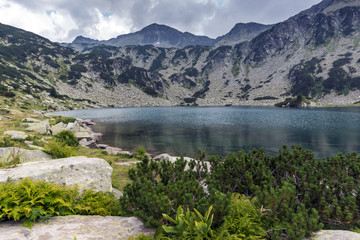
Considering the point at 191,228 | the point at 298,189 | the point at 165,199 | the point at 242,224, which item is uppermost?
the point at 165,199

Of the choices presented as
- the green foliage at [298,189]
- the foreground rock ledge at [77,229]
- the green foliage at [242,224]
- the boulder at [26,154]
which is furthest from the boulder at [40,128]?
the green foliage at [242,224]

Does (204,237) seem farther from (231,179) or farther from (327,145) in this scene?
(327,145)

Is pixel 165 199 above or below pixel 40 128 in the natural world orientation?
above

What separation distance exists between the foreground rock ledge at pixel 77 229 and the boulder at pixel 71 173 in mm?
1882

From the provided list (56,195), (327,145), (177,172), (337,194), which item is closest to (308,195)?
(337,194)

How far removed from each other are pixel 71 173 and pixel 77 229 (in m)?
3.37

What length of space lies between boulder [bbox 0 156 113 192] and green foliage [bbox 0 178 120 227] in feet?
2.24

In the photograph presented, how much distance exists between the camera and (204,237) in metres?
4.36

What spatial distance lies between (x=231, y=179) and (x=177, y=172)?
256 centimetres

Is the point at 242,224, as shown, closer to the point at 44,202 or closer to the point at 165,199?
the point at 165,199

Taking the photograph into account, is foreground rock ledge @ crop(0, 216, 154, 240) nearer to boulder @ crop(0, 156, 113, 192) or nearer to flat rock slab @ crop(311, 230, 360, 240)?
boulder @ crop(0, 156, 113, 192)

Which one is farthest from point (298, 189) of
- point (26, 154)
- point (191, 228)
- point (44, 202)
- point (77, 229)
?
point (26, 154)

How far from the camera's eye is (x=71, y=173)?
775 cm

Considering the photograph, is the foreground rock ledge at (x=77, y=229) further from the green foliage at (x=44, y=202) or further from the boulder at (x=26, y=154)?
the boulder at (x=26, y=154)
